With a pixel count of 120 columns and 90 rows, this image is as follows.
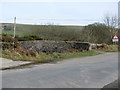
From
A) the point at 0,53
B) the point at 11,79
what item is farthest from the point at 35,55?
the point at 11,79

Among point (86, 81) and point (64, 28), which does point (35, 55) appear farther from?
point (64, 28)

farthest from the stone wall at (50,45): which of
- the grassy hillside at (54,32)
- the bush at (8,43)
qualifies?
the grassy hillside at (54,32)

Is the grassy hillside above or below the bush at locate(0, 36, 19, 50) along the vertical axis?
above

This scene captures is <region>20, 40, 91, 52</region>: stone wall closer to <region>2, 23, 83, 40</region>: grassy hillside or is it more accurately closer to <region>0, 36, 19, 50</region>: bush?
<region>0, 36, 19, 50</region>: bush

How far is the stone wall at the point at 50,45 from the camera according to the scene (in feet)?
66.9

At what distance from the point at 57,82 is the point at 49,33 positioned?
23.8 meters

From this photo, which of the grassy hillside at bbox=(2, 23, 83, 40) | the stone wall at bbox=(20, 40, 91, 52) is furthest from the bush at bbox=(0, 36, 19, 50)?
the grassy hillside at bbox=(2, 23, 83, 40)

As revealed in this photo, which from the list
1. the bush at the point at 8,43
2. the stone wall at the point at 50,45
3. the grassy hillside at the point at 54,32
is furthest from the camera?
the grassy hillside at the point at 54,32

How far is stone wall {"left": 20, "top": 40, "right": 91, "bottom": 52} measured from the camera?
66.9ft

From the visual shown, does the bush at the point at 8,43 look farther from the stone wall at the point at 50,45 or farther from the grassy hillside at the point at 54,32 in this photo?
the grassy hillside at the point at 54,32

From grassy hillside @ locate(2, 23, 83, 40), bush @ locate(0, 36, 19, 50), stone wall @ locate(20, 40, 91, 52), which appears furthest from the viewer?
grassy hillside @ locate(2, 23, 83, 40)

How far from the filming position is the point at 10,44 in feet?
56.9

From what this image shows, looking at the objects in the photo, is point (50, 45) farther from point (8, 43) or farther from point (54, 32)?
point (54, 32)

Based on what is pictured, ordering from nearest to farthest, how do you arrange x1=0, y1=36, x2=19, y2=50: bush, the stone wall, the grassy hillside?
x1=0, y1=36, x2=19, y2=50: bush
the stone wall
the grassy hillside
